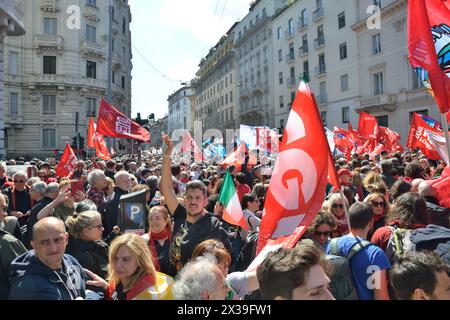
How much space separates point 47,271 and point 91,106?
38.1 metres

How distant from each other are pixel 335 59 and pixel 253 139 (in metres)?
22.0

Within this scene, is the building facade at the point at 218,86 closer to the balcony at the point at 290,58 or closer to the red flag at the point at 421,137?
the balcony at the point at 290,58

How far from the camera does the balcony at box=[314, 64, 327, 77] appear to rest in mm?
35453

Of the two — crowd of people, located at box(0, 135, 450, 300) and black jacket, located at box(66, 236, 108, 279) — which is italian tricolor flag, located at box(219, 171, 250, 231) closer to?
crowd of people, located at box(0, 135, 450, 300)

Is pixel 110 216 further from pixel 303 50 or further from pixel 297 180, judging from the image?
pixel 303 50

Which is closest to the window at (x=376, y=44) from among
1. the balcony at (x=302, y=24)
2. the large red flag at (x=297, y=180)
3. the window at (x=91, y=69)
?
the balcony at (x=302, y=24)

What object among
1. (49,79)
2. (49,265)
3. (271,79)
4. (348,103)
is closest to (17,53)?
(49,79)

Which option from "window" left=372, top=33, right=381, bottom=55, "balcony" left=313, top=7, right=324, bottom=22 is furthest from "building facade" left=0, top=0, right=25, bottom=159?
"balcony" left=313, top=7, right=324, bottom=22

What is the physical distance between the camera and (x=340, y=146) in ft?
56.4

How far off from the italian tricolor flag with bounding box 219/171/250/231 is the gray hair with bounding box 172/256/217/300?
2462 mm

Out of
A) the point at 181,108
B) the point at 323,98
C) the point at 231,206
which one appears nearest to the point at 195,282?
the point at 231,206

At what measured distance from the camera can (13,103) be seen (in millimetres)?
34812

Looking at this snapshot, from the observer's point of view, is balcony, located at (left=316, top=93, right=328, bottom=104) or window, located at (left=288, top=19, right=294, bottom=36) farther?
window, located at (left=288, top=19, right=294, bottom=36)
